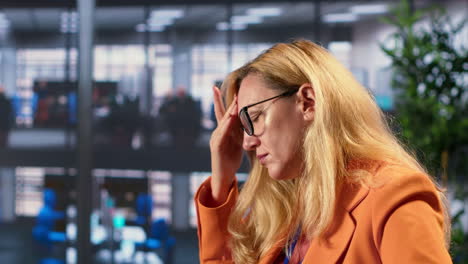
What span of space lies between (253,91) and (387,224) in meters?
0.50

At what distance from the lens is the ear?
124cm

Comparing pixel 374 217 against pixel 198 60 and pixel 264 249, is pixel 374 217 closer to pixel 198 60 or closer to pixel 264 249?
pixel 264 249

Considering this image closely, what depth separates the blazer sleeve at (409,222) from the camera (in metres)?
0.95

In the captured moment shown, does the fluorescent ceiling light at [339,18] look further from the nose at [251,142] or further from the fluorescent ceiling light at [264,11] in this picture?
the nose at [251,142]

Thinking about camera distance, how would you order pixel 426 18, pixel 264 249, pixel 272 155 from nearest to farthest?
pixel 272 155, pixel 264 249, pixel 426 18

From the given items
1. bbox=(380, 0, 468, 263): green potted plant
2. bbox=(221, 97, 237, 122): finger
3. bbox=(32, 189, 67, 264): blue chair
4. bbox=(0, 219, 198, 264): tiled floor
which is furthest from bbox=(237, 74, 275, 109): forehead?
bbox=(32, 189, 67, 264): blue chair

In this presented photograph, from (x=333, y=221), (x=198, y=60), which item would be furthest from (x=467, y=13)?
(x=333, y=221)

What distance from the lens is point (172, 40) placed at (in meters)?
4.75

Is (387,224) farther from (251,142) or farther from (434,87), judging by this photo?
(434,87)

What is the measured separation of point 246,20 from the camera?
185 inches

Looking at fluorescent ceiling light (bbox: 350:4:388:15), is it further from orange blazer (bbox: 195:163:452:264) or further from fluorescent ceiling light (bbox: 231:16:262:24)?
orange blazer (bbox: 195:163:452:264)

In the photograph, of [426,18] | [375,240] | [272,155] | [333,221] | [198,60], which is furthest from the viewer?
[198,60]

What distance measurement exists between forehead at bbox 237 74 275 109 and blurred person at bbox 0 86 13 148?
3.80 metres

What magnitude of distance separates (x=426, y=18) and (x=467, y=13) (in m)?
0.48
